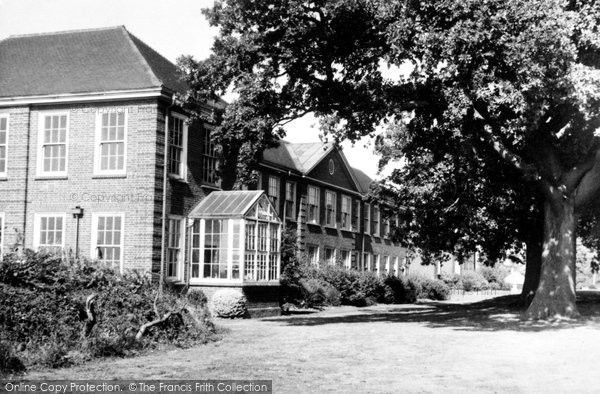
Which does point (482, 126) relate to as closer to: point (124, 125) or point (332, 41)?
point (332, 41)

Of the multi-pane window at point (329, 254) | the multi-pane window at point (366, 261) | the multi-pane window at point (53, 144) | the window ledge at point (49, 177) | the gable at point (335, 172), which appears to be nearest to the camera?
the window ledge at point (49, 177)

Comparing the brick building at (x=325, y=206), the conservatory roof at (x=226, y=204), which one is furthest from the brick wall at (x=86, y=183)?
the brick building at (x=325, y=206)

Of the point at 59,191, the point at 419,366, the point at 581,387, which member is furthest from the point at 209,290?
the point at 581,387

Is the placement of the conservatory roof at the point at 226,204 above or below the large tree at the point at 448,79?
below

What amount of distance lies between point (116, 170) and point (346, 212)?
909 inches

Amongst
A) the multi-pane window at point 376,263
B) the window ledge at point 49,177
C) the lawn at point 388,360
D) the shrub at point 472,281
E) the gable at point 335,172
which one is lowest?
the shrub at point 472,281

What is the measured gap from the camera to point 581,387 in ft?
32.7

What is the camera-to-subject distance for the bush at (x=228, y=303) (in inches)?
885

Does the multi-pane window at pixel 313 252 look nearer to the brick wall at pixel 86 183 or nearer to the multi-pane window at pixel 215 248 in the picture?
the multi-pane window at pixel 215 248

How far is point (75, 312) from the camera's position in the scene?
41.9 feet

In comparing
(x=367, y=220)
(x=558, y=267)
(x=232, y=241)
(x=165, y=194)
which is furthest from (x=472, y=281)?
(x=165, y=194)

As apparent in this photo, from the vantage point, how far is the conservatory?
2394cm

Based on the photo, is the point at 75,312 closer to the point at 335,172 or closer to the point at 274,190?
the point at 274,190

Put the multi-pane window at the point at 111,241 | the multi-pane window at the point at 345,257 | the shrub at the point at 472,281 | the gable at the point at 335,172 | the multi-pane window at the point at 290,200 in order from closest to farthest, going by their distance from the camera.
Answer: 1. the multi-pane window at the point at 111,241
2. the multi-pane window at the point at 290,200
3. the gable at the point at 335,172
4. the multi-pane window at the point at 345,257
5. the shrub at the point at 472,281
